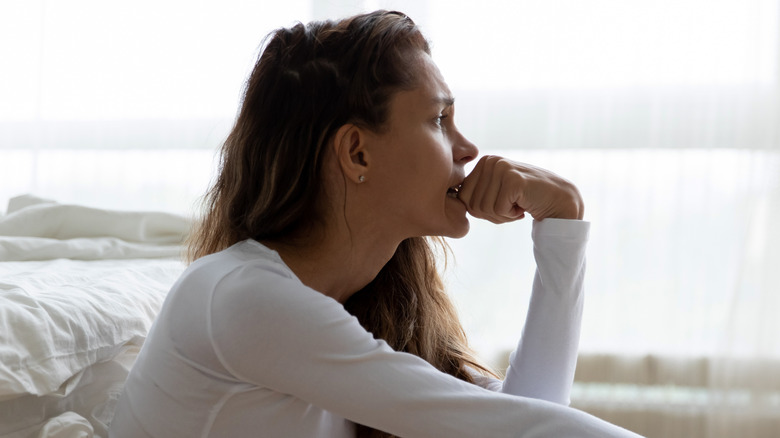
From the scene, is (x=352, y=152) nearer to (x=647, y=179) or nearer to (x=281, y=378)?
(x=281, y=378)

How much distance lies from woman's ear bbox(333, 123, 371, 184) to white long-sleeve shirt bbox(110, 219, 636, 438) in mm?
168

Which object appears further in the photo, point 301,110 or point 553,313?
point 553,313

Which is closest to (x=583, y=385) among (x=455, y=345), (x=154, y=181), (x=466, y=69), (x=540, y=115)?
(x=540, y=115)

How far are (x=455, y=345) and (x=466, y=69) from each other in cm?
143

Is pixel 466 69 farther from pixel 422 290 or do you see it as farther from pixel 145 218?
pixel 422 290

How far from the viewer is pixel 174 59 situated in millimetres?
2785

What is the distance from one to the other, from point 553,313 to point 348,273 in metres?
0.29

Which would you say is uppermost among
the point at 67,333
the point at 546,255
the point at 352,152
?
the point at 352,152

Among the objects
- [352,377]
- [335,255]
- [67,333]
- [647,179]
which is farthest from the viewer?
[647,179]

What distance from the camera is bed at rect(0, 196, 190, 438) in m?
0.83

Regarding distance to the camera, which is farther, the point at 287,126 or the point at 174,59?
the point at 174,59

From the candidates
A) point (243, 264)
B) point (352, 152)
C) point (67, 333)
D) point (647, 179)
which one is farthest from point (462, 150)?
point (647, 179)

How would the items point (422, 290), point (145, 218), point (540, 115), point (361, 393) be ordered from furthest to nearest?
point (540, 115), point (145, 218), point (422, 290), point (361, 393)

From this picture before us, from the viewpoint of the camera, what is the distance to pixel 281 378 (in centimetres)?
77
